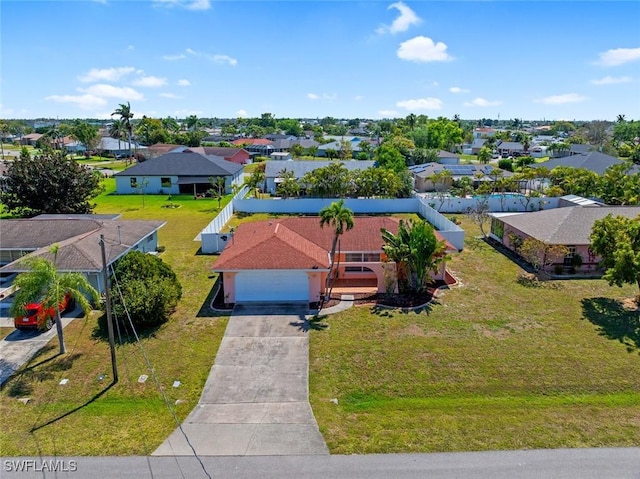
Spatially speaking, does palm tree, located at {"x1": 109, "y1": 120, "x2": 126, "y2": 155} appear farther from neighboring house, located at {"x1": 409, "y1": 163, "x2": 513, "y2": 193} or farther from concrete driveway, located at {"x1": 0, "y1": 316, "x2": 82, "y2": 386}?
concrete driveway, located at {"x1": 0, "y1": 316, "x2": 82, "y2": 386}

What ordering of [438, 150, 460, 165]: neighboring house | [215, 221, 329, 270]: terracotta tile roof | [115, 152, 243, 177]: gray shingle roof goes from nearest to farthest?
[215, 221, 329, 270]: terracotta tile roof, [115, 152, 243, 177]: gray shingle roof, [438, 150, 460, 165]: neighboring house

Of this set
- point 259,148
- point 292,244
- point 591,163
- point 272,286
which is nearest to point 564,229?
point 292,244

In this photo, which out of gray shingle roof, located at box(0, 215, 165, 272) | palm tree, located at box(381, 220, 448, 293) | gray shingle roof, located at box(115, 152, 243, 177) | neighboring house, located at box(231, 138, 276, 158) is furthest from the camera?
neighboring house, located at box(231, 138, 276, 158)

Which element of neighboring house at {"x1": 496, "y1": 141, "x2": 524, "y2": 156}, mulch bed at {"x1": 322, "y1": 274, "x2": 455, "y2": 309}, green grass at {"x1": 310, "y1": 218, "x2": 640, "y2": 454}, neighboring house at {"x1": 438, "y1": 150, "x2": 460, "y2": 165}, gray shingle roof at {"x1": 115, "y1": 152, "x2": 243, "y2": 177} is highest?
neighboring house at {"x1": 496, "y1": 141, "x2": 524, "y2": 156}

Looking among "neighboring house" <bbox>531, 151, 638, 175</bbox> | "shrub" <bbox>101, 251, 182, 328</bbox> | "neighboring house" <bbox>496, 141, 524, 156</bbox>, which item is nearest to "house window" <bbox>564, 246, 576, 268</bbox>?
"shrub" <bbox>101, 251, 182, 328</bbox>

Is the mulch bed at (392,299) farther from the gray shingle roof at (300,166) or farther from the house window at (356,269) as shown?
the gray shingle roof at (300,166)

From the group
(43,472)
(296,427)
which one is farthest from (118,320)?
(296,427)

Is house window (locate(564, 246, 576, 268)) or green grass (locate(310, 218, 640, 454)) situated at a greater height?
house window (locate(564, 246, 576, 268))

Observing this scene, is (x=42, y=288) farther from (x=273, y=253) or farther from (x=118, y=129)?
(x=118, y=129)
